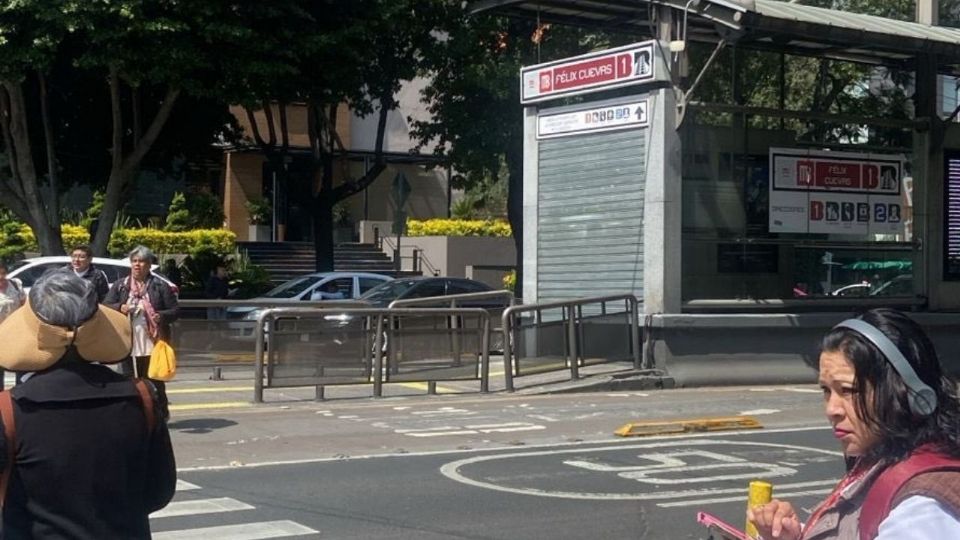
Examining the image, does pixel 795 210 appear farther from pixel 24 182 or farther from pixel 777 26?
pixel 24 182

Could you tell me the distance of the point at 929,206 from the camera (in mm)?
21391

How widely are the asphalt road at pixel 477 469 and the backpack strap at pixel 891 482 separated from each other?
6.02 metres

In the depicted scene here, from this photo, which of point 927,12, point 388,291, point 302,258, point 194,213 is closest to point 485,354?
point 388,291

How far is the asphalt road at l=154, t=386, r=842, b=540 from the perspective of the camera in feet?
29.3

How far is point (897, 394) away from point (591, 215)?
56.0ft

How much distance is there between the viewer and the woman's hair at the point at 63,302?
12.3ft

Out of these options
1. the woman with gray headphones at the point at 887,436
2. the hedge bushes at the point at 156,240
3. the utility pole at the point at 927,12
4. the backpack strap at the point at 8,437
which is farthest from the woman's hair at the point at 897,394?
the hedge bushes at the point at 156,240

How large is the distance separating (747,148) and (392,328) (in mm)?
6493

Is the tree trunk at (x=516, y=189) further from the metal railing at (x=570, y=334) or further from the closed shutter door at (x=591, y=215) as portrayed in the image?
the metal railing at (x=570, y=334)

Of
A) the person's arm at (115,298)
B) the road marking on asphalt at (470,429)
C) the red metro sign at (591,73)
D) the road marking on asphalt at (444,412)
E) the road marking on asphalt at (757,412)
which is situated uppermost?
the red metro sign at (591,73)

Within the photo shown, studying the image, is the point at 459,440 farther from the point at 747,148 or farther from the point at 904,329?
the point at 904,329

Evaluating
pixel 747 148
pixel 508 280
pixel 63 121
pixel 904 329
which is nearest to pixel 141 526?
pixel 904 329

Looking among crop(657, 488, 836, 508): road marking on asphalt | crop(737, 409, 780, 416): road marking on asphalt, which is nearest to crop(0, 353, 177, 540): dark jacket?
crop(657, 488, 836, 508): road marking on asphalt

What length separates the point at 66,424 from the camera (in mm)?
3766
